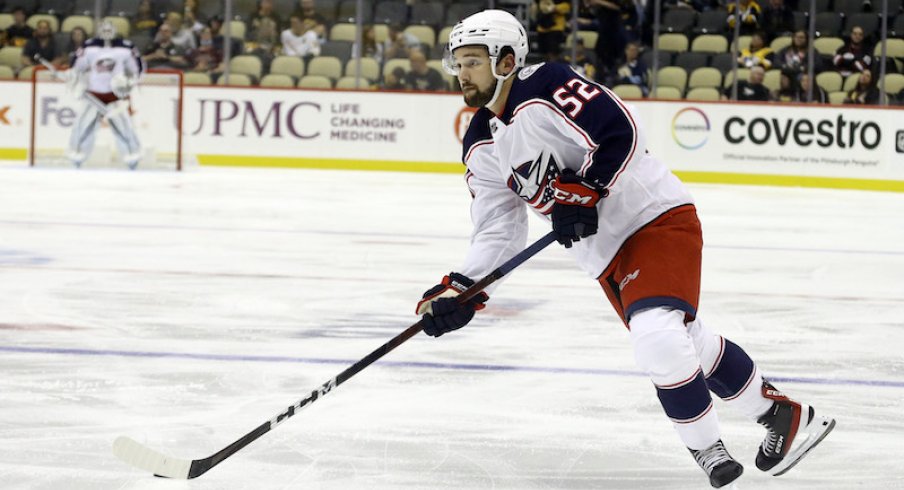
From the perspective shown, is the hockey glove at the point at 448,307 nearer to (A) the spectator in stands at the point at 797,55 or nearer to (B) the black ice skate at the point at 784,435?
(B) the black ice skate at the point at 784,435

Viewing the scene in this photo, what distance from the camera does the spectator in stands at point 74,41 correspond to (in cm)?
1180

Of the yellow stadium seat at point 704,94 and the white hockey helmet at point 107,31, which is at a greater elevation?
the white hockey helmet at point 107,31

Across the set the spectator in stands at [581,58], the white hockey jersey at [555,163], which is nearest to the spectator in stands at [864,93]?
the spectator in stands at [581,58]

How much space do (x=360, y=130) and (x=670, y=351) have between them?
9.44 metres

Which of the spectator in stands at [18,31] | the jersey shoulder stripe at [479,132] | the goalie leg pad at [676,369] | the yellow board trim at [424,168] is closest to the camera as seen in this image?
the goalie leg pad at [676,369]

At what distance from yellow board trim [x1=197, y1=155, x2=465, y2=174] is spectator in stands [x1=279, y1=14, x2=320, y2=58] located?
→ 3.40 feet

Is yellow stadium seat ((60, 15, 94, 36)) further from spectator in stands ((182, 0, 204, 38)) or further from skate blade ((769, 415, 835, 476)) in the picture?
skate blade ((769, 415, 835, 476))

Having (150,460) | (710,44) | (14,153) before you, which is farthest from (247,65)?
(150,460)

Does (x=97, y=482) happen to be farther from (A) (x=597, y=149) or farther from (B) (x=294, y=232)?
(B) (x=294, y=232)

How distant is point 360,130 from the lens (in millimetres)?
11562

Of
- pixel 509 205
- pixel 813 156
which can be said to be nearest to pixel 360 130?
pixel 813 156

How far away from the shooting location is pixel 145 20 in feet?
39.7

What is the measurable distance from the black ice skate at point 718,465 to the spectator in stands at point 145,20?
1051 centimetres

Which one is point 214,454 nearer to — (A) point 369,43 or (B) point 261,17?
(A) point 369,43
